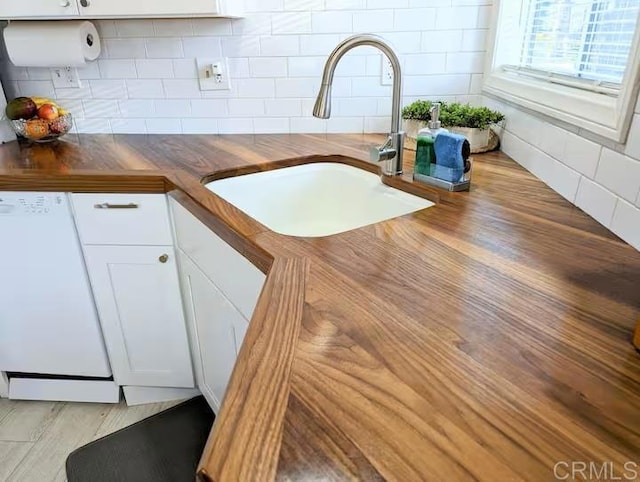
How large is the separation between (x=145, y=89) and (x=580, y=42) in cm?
150

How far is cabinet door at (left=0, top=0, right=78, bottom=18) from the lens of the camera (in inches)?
54.8

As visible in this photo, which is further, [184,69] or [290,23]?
[184,69]

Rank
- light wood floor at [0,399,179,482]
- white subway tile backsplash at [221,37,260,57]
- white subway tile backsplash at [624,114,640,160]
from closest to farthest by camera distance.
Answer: white subway tile backsplash at [624,114,640,160], light wood floor at [0,399,179,482], white subway tile backsplash at [221,37,260,57]

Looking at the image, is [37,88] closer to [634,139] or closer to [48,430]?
[48,430]

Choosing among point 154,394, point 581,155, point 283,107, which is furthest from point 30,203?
point 581,155

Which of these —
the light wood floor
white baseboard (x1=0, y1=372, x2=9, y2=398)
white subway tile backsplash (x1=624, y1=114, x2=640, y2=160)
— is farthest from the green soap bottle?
white baseboard (x1=0, y1=372, x2=9, y2=398)

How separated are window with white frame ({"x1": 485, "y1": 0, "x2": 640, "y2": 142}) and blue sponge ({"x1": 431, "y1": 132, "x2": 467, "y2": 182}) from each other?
25 cm

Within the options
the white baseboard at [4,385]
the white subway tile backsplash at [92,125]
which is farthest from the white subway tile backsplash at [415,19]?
the white baseboard at [4,385]

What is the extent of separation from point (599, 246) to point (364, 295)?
1.54 feet

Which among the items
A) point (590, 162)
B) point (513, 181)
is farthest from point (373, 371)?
point (513, 181)

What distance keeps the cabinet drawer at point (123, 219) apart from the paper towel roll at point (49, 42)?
60 centimetres

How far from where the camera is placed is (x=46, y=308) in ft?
4.99

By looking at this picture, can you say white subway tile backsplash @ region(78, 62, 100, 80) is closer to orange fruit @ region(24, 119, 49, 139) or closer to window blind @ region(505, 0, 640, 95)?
orange fruit @ region(24, 119, 49, 139)

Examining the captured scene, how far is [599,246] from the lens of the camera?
0.79 meters
